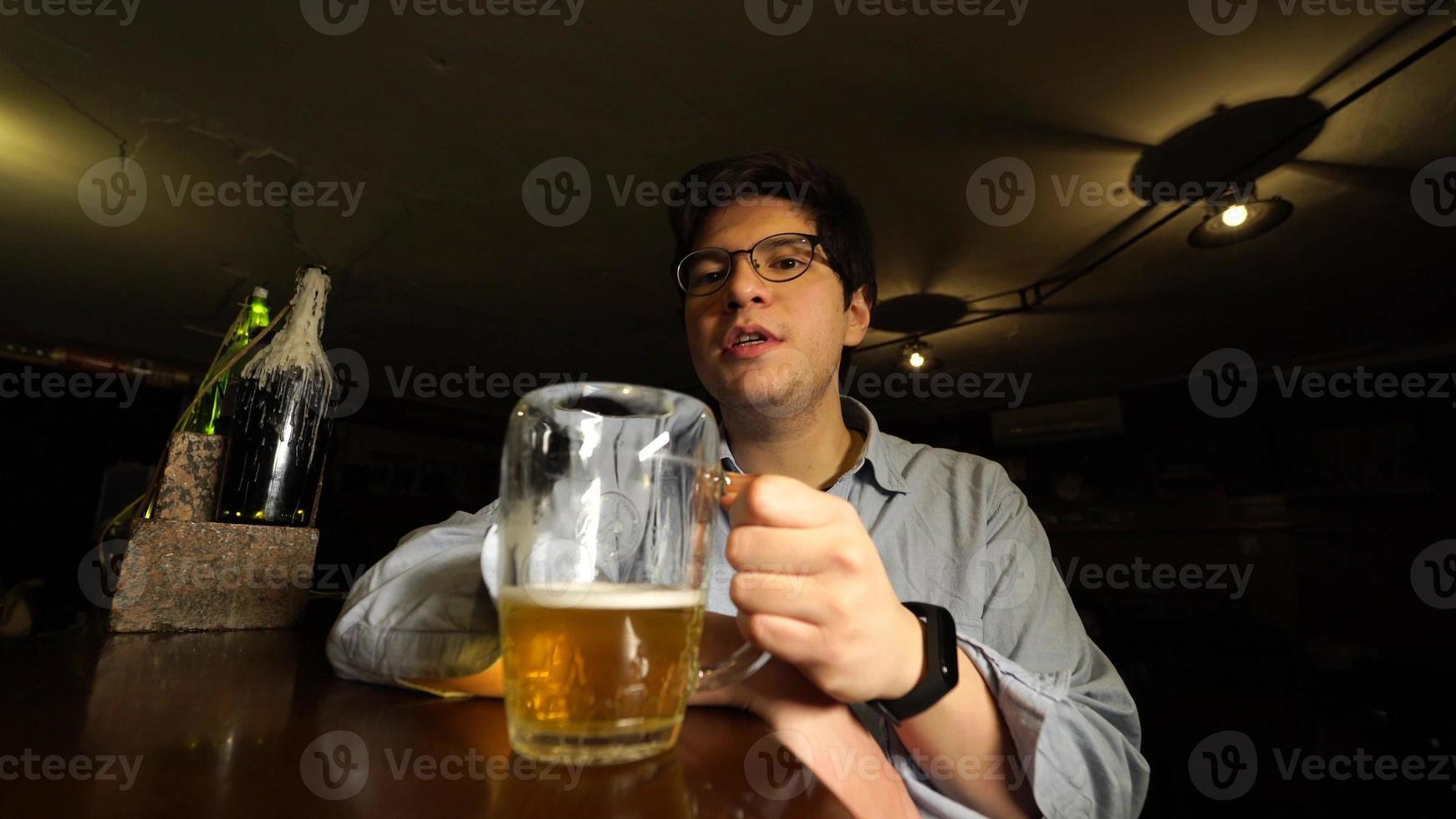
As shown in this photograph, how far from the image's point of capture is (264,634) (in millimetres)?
1375

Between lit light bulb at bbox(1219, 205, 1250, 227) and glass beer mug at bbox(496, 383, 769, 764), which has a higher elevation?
lit light bulb at bbox(1219, 205, 1250, 227)

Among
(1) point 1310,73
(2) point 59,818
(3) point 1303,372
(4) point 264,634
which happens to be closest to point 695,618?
(2) point 59,818

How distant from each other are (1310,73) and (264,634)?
12.9 ft

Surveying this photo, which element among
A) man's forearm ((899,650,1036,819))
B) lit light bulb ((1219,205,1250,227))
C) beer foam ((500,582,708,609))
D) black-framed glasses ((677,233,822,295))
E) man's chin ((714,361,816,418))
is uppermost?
lit light bulb ((1219,205,1250,227))

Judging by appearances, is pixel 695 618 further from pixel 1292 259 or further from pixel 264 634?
pixel 1292 259

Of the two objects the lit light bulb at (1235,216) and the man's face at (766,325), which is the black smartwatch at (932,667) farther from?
the lit light bulb at (1235,216)

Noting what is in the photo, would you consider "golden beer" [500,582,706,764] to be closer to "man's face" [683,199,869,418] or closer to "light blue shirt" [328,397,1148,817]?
"light blue shirt" [328,397,1148,817]

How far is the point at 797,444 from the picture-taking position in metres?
1.76

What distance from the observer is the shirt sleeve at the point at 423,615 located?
0.79 meters

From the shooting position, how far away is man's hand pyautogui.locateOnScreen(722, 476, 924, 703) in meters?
0.59

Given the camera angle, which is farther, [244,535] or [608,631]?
[244,535]

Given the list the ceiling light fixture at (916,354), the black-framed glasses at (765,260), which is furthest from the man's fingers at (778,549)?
the ceiling light fixture at (916,354)

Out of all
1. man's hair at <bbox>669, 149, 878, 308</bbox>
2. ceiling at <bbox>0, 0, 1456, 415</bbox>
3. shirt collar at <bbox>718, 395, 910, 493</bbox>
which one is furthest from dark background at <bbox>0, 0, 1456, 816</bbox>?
shirt collar at <bbox>718, 395, 910, 493</bbox>

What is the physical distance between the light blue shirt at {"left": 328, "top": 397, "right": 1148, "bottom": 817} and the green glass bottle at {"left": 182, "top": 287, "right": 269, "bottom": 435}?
3.21 feet
